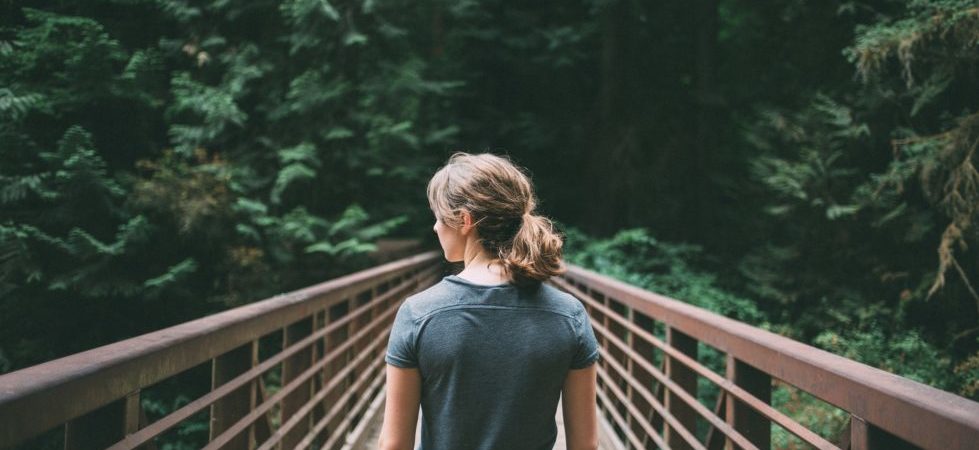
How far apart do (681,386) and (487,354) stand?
8.15 ft

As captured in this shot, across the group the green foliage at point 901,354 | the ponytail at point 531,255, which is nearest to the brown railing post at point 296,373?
the ponytail at point 531,255

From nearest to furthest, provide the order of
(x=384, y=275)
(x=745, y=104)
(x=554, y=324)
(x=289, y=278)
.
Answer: (x=554, y=324) → (x=384, y=275) → (x=289, y=278) → (x=745, y=104)

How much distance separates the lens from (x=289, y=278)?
12242 mm

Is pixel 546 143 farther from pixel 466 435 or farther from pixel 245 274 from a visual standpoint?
pixel 466 435

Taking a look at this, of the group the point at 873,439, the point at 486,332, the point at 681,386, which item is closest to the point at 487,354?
the point at 486,332

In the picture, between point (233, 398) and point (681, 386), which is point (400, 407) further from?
point (681, 386)

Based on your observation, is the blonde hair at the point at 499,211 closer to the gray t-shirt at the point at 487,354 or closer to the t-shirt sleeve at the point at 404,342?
the gray t-shirt at the point at 487,354

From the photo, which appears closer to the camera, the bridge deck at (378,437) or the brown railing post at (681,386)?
the brown railing post at (681,386)

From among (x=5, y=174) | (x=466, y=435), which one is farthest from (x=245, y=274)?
(x=466, y=435)

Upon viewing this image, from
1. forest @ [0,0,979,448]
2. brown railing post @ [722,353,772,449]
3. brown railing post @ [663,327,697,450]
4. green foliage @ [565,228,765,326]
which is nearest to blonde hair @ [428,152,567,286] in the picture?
brown railing post @ [722,353,772,449]

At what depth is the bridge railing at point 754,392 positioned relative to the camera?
154 centimetres

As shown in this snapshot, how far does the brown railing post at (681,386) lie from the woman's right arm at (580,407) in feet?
6.46

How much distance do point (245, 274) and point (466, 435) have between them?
34.4ft

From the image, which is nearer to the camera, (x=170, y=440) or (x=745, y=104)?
(x=170, y=440)
